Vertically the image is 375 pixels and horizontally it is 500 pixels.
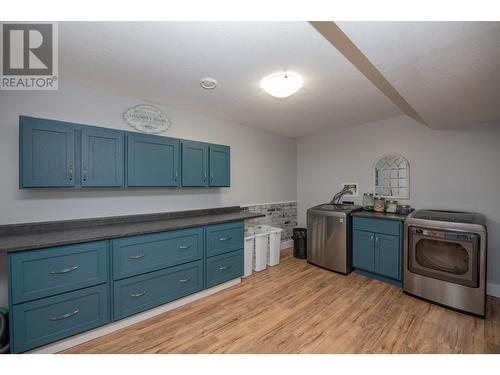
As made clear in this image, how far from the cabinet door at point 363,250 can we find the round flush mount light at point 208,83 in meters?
2.80

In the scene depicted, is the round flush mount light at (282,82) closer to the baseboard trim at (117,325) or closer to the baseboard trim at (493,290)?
the baseboard trim at (117,325)

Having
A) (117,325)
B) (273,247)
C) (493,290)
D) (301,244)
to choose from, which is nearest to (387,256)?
(493,290)

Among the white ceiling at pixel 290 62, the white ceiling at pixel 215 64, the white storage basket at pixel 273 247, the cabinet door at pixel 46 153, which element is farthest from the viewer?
the white storage basket at pixel 273 247

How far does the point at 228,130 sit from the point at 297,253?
256 cm

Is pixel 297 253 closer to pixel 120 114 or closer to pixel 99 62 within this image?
pixel 120 114

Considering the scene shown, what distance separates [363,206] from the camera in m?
3.56

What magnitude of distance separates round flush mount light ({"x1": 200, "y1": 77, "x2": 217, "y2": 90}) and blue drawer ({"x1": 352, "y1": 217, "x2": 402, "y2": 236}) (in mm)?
2685

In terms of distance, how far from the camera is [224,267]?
2.66m

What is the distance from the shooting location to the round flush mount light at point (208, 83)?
6.75 ft

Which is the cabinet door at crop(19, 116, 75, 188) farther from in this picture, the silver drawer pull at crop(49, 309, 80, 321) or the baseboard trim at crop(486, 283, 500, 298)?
the baseboard trim at crop(486, 283, 500, 298)

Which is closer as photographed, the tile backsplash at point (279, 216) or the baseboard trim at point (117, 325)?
the baseboard trim at point (117, 325)

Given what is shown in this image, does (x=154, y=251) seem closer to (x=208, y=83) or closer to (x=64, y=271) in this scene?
(x=64, y=271)

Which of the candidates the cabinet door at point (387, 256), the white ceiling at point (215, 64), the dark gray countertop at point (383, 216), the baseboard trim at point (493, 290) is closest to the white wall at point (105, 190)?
the white ceiling at point (215, 64)

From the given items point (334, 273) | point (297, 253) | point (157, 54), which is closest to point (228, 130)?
point (157, 54)
